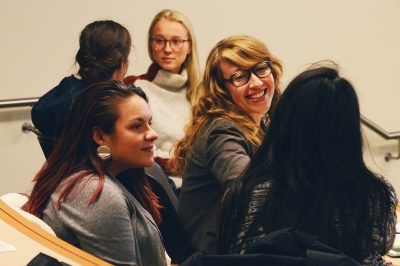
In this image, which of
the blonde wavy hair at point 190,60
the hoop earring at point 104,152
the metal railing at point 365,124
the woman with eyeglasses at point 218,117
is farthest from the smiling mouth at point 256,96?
the metal railing at point 365,124

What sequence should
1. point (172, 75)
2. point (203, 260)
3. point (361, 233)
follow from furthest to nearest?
point (172, 75)
point (361, 233)
point (203, 260)

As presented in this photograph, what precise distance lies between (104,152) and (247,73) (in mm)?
740

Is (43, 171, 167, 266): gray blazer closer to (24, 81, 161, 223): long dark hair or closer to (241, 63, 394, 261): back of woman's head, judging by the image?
(24, 81, 161, 223): long dark hair

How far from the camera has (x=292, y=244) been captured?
6.02 feet

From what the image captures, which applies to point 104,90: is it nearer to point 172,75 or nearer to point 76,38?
point 172,75

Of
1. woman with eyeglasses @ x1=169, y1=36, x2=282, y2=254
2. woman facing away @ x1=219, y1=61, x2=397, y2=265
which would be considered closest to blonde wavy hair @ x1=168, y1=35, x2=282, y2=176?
woman with eyeglasses @ x1=169, y1=36, x2=282, y2=254

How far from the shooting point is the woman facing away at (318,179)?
7.00 ft

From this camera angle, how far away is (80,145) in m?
2.53

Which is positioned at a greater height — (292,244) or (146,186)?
(292,244)

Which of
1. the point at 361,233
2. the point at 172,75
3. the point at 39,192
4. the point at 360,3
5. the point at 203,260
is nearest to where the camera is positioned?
the point at 203,260

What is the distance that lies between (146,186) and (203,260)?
0.98m

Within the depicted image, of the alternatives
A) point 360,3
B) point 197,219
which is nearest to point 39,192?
point 197,219

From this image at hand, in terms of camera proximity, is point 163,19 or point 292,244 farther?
point 163,19

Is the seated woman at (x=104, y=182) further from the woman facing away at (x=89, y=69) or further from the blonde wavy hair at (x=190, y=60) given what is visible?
the blonde wavy hair at (x=190, y=60)
